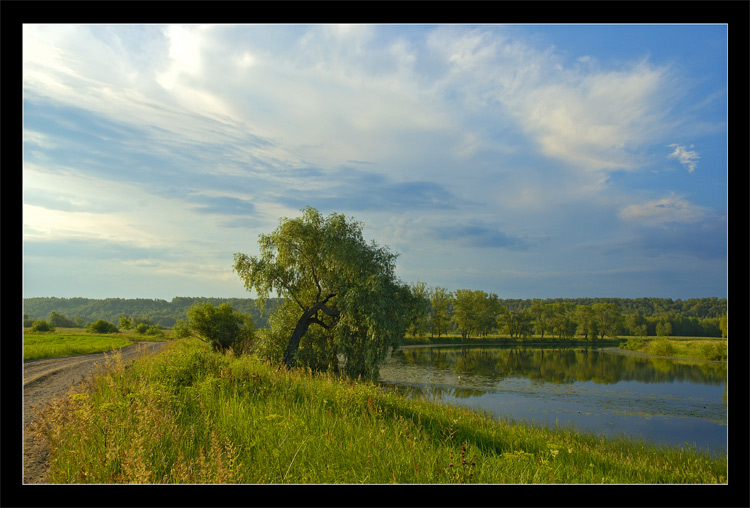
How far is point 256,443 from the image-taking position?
446 cm

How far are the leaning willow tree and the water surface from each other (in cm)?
276

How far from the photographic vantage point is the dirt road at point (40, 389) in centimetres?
451

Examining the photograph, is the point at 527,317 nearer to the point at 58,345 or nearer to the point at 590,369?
the point at 590,369

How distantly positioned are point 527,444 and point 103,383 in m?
8.26

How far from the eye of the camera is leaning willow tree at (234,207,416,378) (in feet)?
53.9

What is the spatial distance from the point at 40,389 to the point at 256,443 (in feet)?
32.1

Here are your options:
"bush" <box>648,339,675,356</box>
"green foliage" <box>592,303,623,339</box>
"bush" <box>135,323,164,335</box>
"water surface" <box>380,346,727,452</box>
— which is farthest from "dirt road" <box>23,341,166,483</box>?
"green foliage" <box>592,303,623,339</box>

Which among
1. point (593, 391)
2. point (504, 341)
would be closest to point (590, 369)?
point (593, 391)

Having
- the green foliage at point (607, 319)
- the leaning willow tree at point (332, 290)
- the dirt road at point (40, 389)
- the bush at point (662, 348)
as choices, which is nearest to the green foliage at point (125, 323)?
the dirt road at point (40, 389)

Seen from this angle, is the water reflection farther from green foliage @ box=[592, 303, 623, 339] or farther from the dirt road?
the dirt road

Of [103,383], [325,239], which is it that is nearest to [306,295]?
[325,239]

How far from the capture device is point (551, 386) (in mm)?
22281

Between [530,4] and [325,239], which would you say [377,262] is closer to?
[325,239]

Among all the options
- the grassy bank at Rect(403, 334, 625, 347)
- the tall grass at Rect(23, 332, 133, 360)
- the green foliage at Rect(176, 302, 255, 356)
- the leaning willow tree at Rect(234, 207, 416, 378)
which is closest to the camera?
the leaning willow tree at Rect(234, 207, 416, 378)
